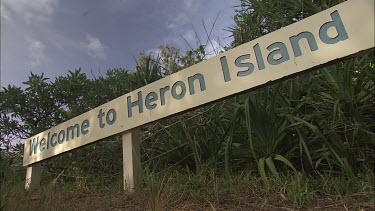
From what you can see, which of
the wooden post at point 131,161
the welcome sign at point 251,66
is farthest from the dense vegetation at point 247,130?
the welcome sign at point 251,66

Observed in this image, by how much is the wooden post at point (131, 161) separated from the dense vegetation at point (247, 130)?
0.10m

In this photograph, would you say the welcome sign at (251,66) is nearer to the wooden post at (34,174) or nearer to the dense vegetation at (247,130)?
the dense vegetation at (247,130)

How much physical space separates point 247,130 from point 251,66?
0.93m

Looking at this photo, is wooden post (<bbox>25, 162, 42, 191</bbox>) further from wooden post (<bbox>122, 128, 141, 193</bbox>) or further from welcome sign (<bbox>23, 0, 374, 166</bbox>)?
wooden post (<bbox>122, 128, 141, 193</bbox>)

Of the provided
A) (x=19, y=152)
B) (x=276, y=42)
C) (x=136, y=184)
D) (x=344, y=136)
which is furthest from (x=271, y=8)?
(x=19, y=152)

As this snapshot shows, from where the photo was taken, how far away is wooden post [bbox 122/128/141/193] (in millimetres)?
2486

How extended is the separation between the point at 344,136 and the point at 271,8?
6.98 feet

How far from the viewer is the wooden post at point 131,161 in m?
2.49

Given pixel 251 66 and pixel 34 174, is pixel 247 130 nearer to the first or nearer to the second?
pixel 251 66

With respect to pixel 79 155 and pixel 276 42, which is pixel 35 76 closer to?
pixel 79 155

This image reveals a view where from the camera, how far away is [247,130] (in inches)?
111

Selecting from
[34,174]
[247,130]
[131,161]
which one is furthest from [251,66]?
[34,174]

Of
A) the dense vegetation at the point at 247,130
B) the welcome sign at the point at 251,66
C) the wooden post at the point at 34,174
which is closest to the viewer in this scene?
the welcome sign at the point at 251,66

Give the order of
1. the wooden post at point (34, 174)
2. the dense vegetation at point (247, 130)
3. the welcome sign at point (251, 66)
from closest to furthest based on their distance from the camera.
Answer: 1. the welcome sign at point (251, 66)
2. the dense vegetation at point (247, 130)
3. the wooden post at point (34, 174)
